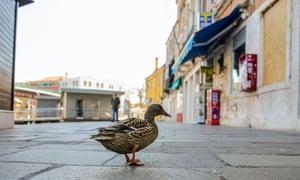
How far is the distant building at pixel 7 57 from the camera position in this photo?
7656mm

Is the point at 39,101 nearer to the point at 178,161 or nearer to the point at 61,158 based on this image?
the point at 61,158

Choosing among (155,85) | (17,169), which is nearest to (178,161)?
(17,169)

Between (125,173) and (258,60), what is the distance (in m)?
7.09

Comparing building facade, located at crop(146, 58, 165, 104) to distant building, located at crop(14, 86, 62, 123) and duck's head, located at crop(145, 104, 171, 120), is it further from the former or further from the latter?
duck's head, located at crop(145, 104, 171, 120)

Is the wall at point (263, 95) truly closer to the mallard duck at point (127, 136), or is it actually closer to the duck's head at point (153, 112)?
the duck's head at point (153, 112)

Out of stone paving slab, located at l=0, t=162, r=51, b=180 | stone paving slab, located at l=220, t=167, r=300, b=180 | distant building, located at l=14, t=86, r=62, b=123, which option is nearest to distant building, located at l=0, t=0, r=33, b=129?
stone paving slab, located at l=0, t=162, r=51, b=180

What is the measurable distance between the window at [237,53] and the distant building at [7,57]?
6773 millimetres

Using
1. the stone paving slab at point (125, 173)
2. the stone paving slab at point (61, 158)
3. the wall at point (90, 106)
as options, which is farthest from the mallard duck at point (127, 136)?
the wall at point (90, 106)

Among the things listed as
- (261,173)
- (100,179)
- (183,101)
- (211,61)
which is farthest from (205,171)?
(183,101)

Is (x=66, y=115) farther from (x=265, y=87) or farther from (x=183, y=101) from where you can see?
(x=265, y=87)

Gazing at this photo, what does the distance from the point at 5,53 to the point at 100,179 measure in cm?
716

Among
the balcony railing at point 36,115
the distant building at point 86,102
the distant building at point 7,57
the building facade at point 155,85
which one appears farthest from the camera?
the building facade at point 155,85

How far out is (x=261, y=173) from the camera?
196 cm

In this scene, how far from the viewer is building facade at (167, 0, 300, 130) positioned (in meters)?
6.41
